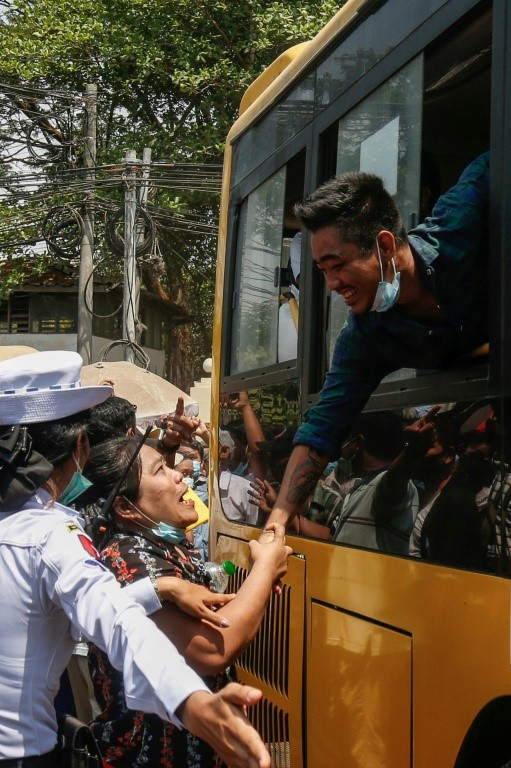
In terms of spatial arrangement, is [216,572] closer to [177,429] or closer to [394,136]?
[177,429]

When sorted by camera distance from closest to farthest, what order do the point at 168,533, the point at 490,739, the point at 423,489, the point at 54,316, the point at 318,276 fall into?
the point at 490,739, the point at 423,489, the point at 168,533, the point at 318,276, the point at 54,316

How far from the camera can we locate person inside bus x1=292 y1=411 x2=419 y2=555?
2.88 m

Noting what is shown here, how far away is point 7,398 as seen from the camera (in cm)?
222

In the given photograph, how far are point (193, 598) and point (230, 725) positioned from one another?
1.06m

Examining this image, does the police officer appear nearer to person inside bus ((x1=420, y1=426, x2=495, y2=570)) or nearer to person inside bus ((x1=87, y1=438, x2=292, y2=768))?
person inside bus ((x1=87, y1=438, x2=292, y2=768))

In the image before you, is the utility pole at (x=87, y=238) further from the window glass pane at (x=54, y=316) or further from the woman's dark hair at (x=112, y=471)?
the woman's dark hair at (x=112, y=471)

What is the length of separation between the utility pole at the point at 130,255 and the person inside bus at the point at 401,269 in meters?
14.6

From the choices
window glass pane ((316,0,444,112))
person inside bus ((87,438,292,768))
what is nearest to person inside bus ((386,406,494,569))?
person inside bus ((87,438,292,768))

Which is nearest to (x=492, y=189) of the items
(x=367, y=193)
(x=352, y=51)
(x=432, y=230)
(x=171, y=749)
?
(x=432, y=230)

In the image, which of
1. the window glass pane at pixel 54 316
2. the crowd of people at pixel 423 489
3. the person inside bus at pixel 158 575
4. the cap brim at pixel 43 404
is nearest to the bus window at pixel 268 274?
the crowd of people at pixel 423 489

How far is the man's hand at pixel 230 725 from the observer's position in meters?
1.72

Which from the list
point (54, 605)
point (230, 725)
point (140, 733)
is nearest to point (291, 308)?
point (140, 733)

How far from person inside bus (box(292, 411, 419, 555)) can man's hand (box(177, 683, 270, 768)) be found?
115cm

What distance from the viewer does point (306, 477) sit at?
11.5 feet
